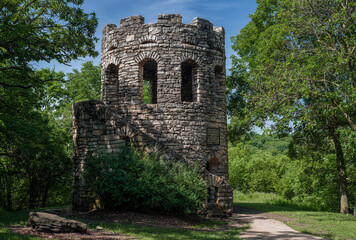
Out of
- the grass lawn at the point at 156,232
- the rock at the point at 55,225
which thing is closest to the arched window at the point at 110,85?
the grass lawn at the point at 156,232

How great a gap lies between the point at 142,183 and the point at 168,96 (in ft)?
14.1

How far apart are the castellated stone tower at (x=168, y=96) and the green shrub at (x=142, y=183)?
1731mm

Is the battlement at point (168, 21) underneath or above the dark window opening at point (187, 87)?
above

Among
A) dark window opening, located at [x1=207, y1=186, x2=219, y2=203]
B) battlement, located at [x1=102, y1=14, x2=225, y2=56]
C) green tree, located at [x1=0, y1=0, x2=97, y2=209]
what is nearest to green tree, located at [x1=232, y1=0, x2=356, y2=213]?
battlement, located at [x1=102, y1=14, x2=225, y2=56]

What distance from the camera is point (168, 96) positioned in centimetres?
1269

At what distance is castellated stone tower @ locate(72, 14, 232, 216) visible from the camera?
39.8ft

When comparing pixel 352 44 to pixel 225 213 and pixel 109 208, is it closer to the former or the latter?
pixel 225 213

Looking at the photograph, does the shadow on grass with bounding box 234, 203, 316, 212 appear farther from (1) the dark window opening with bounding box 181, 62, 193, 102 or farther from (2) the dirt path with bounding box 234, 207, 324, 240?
(1) the dark window opening with bounding box 181, 62, 193, 102

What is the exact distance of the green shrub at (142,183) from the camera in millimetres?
9312

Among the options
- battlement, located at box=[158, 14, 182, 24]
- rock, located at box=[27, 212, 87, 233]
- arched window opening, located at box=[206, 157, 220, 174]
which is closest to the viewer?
rock, located at box=[27, 212, 87, 233]

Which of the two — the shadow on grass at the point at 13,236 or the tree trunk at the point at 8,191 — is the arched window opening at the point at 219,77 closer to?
the shadow on grass at the point at 13,236

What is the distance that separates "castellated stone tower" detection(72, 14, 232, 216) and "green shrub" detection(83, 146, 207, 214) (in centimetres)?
173

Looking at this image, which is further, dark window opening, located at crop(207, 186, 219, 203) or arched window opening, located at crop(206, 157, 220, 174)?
arched window opening, located at crop(206, 157, 220, 174)

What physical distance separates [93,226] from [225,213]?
16.4 ft
